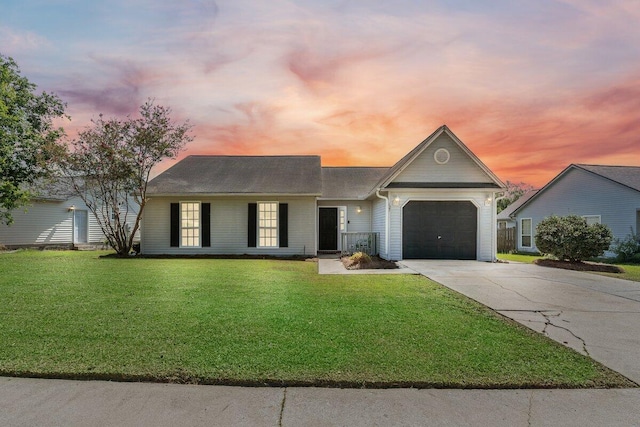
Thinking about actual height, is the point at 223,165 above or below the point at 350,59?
below

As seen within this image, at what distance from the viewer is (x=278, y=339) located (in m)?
4.52

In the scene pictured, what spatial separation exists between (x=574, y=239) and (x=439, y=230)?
450 cm

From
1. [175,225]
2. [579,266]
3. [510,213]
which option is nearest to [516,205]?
[510,213]

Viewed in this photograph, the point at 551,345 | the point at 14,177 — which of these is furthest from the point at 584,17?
the point at 14,177

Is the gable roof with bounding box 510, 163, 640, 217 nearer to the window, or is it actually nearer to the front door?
the window

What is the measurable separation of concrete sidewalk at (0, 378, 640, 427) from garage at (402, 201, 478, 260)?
11.6 metres

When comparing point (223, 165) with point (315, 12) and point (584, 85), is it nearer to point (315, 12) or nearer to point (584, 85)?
point (315, 12)

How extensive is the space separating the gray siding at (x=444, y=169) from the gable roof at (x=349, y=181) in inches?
101

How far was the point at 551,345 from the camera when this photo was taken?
4.45 meters

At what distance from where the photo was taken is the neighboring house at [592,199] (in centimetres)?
1795

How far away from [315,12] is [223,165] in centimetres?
1130

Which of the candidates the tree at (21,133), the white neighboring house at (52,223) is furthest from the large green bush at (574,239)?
the white neighboring house at (52,223)

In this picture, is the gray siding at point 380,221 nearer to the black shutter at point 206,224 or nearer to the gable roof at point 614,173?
the black shutter at point 206,224

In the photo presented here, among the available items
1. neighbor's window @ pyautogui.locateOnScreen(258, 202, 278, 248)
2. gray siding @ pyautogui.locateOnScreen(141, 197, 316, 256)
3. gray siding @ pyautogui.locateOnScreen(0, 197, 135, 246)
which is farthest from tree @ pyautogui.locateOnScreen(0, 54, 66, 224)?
neighbor's window @ pyautogui.locateOnScreen(258, 202, 278, 248)
